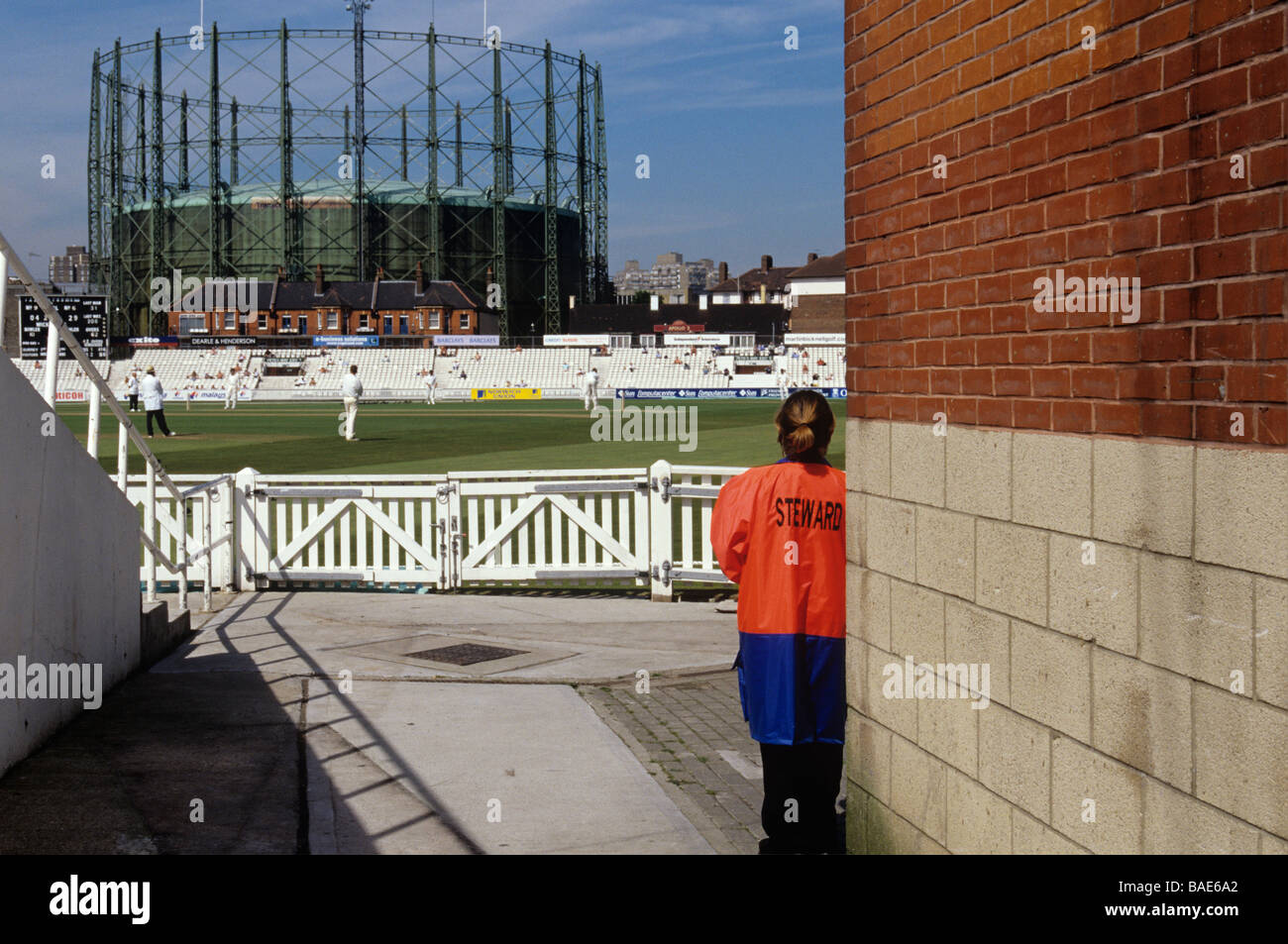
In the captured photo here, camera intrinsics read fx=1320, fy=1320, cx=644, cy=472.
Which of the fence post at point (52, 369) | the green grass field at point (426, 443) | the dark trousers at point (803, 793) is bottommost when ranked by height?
the dark trousers at point (803, 793)

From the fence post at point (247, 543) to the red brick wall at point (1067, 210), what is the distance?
29.7ft

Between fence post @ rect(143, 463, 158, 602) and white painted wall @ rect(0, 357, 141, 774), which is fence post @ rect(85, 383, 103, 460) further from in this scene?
fence post @ rect(143, 463, 158, 602)

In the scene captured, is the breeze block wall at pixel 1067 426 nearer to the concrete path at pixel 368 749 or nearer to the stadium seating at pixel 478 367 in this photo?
the concrete path at pixel 368 749

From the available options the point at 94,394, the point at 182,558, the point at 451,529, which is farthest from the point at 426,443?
the point at 94,394

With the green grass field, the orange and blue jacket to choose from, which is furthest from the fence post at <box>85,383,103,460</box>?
the green grass field

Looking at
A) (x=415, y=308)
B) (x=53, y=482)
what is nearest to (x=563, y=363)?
(x=415, y=308)

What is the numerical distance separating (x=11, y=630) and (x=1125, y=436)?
4732 mm

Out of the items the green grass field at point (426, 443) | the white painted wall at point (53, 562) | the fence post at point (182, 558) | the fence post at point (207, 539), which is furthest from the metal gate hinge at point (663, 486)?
the green grass field at point (426, 443)

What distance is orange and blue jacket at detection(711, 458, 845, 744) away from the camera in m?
4.97

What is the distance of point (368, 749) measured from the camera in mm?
7066

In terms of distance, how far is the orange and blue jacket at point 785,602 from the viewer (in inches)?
196

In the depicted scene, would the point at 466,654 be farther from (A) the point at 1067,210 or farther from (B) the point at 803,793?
(A) the point at 1067,210

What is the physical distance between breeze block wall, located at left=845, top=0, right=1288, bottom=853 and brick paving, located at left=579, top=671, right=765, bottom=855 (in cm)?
83

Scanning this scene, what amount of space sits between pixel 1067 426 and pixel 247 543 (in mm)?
10642
